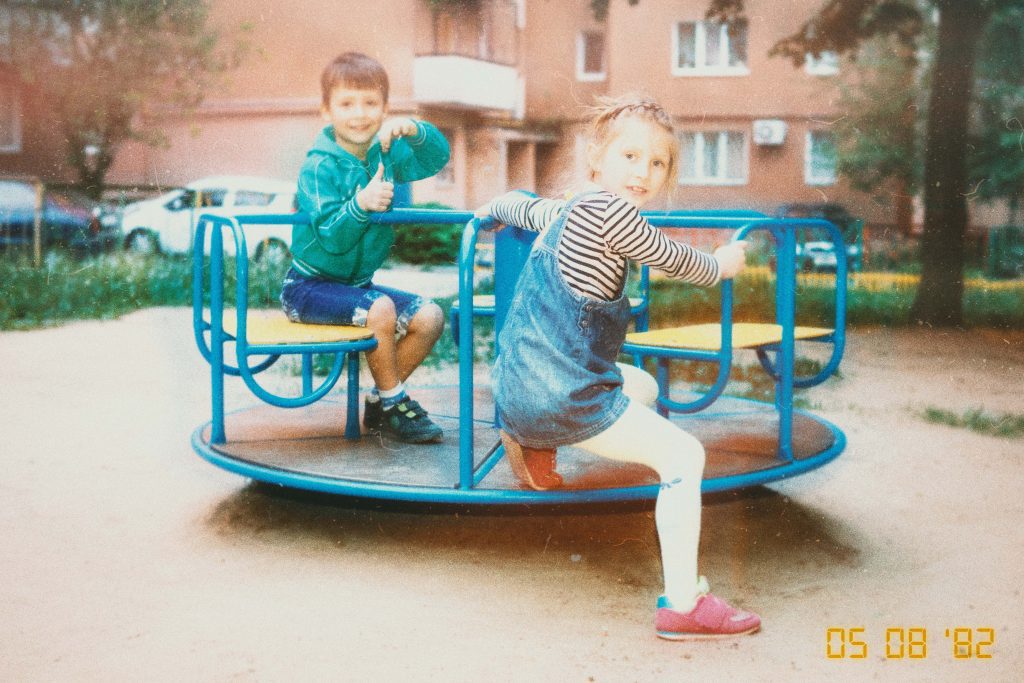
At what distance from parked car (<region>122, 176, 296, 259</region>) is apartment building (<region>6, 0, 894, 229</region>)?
144cm

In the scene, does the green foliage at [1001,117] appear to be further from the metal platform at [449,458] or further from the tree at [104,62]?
the metal platform at [449,458]

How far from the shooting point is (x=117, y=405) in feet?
17.5

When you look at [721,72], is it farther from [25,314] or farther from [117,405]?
[117,405]

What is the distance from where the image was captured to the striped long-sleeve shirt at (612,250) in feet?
8.45

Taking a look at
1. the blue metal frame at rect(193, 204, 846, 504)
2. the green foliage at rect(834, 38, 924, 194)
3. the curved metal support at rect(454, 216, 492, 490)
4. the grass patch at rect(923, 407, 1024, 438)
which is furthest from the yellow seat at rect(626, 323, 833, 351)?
the green foliage at rect(834, 38, 924, 194)

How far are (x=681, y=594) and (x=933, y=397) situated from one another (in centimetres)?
351

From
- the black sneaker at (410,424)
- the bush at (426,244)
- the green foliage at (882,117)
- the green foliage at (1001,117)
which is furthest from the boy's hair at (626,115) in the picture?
the green foliage at (882,117)

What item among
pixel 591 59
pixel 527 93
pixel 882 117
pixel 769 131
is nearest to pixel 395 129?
pixel 882 117

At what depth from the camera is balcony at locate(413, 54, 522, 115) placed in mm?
13109

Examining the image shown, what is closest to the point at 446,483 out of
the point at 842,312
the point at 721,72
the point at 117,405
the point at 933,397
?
the point at 842,312

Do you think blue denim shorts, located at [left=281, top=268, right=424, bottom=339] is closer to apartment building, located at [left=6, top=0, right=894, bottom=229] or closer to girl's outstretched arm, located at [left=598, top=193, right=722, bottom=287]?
girl's outstretched arm, located at [left=598, top=193, right=722, bottom=287]

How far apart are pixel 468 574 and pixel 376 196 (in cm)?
111

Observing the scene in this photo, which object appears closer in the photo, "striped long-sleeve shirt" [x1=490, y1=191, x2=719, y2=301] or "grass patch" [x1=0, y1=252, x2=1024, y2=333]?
"striped long-sleeve shirt" [x1=490, y1=191, x2=719, y2=301]

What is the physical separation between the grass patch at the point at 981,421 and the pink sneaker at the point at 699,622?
264 cm
